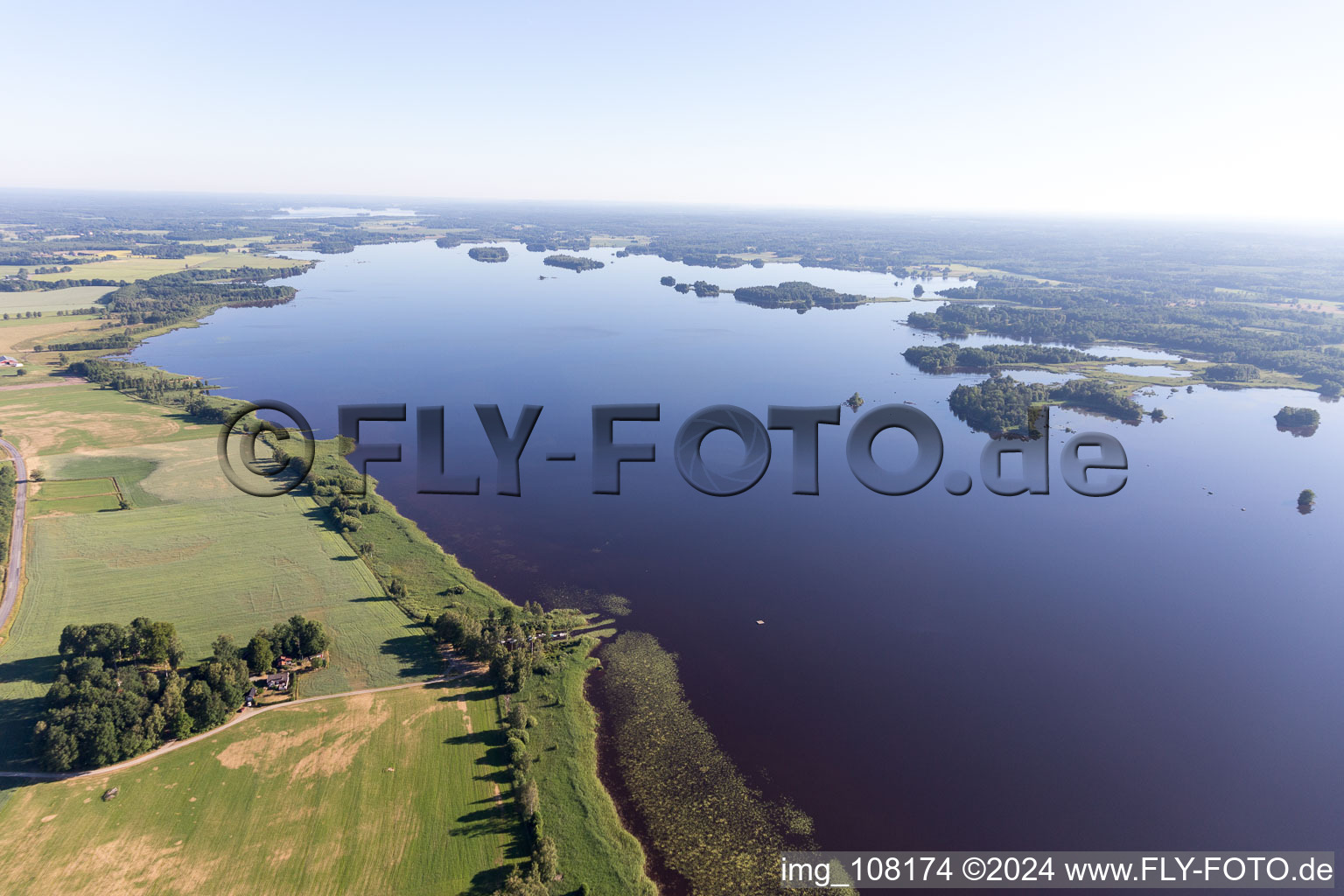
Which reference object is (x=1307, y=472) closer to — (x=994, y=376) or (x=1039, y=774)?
(x=994, y=376)

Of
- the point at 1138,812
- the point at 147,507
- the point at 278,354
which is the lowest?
the point at 1138,812

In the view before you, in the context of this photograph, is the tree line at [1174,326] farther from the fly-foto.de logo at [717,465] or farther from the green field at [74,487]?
the green field at [74,487]

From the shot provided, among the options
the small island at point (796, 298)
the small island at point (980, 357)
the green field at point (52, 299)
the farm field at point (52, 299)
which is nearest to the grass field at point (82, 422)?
the green field at point (52, 299)

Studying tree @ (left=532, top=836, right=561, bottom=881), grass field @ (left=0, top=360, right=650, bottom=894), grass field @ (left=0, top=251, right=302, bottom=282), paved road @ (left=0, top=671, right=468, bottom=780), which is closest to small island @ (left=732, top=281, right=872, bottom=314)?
grass field @ (left=0, top=360, right=650, bottom=894)

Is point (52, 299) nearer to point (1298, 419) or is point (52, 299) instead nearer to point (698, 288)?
point (698, 288)

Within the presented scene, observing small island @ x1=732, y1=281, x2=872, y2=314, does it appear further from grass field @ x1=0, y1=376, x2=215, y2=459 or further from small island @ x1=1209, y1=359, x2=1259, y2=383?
grass field @ x1=0, y1=376, x2=215, y2=459

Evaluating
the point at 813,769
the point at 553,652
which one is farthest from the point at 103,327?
the point at 813,769
